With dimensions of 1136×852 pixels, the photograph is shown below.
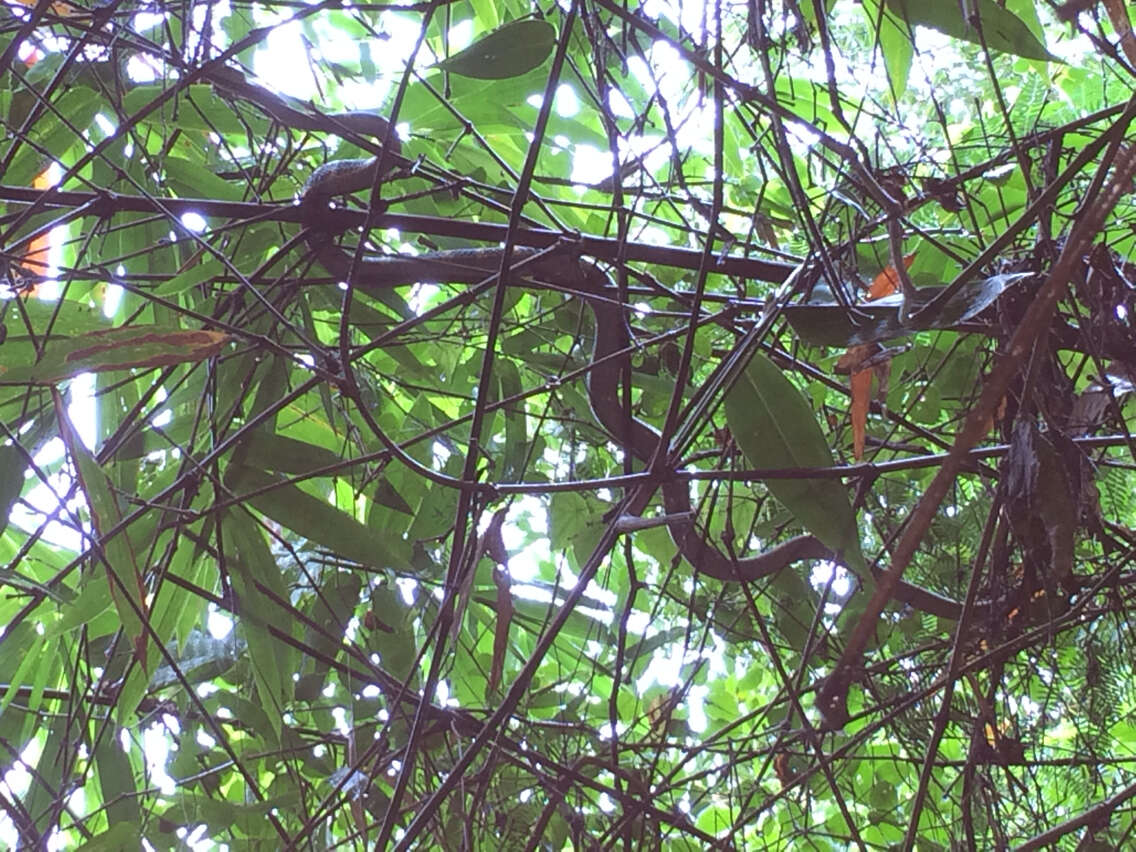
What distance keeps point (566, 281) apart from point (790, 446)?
20cm

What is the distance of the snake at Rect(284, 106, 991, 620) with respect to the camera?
63 cm

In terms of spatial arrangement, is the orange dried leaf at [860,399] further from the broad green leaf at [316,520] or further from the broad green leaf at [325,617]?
the broad green leaf at [325,617]

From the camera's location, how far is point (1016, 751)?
2.16ft

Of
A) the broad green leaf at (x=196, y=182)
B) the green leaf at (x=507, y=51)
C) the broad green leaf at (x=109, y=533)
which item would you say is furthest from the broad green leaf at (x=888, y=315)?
the broad green leaf at (x=196, y=182)

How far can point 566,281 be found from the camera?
67 centimetres

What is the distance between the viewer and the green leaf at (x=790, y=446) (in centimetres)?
56

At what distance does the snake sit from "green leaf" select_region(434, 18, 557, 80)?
70 millimetres

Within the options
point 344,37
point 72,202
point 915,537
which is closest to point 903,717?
point 915,537

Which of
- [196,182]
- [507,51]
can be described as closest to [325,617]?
[196,182]

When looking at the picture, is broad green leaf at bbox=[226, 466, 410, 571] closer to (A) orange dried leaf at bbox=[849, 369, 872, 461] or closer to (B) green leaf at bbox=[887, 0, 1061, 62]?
(A) orange dried leaf at bbox=[849, 369, 872, 461]

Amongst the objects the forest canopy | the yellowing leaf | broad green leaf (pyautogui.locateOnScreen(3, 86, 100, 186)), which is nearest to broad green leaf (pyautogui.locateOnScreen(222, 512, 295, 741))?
the forest canopy

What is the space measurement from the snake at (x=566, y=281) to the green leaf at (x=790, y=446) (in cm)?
8

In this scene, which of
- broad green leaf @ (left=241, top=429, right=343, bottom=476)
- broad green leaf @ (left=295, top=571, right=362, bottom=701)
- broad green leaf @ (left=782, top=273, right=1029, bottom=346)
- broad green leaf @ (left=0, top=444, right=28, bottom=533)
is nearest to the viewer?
broad green leaf @ (left=782, top=273, right=1029, bottom=346)

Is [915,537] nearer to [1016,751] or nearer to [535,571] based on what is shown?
[1016,751]
